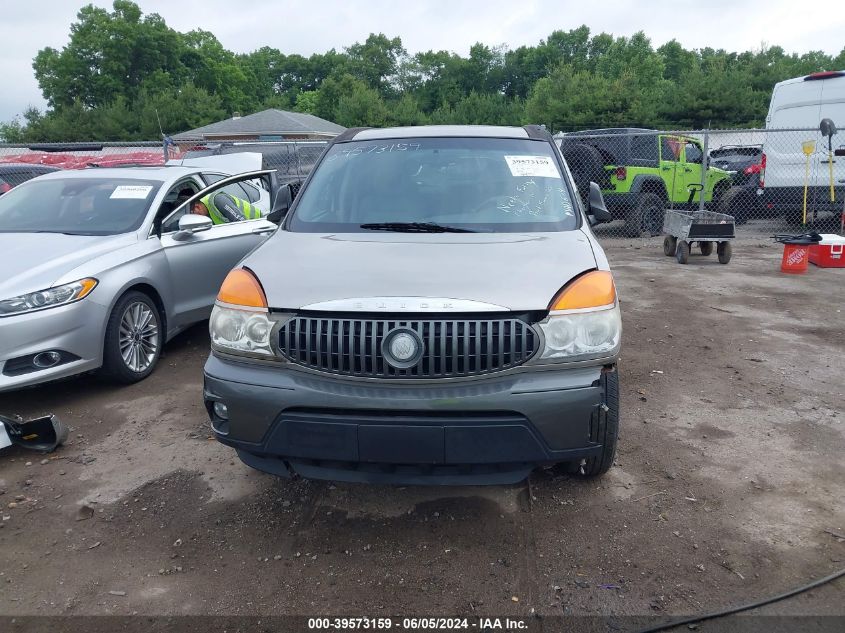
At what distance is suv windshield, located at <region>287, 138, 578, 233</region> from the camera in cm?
372

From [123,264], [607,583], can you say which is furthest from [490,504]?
[123,264]

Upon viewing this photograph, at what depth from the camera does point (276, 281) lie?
2986 millimetres

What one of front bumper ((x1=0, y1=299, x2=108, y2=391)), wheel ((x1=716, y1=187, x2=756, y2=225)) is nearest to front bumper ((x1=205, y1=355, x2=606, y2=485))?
front bumper ((x1=0, y1=299, x2=108, y2=391))

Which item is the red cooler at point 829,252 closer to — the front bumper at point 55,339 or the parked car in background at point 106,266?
the parked car in background at point 106,266

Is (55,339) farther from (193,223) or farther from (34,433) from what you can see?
(193,223)

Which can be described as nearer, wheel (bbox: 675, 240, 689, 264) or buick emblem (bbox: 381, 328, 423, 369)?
buick emblem (bbox: 381, 328, 423, 369)

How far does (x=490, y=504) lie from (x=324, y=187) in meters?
2.13

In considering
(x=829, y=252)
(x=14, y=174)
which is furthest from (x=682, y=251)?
(x=14, y=174)

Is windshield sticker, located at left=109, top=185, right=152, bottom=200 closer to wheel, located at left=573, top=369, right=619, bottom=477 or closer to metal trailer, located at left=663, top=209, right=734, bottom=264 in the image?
wheel, located at left=573, top=369, right=619, bottom=477

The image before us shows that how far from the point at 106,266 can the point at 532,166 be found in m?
3.10

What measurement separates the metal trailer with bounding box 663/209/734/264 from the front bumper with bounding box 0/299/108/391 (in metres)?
7.84

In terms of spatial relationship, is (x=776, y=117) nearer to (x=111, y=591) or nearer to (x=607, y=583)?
(x=607, y=583)

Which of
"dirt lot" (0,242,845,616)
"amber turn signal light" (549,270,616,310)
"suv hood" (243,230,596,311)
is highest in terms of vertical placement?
"suv hood" (243,230,596,311)

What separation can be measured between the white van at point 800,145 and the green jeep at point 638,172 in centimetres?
131
